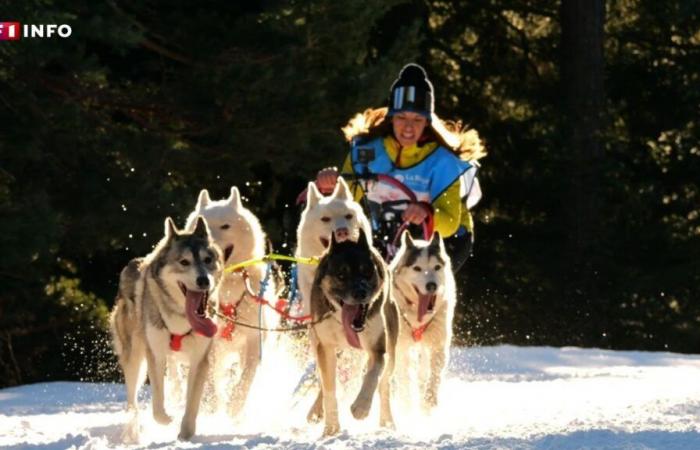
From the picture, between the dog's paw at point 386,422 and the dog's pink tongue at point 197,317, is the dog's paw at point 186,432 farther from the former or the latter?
the dog's paw at point 386,422

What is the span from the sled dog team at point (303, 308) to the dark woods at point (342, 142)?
1142 mm

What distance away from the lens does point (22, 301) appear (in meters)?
17.9

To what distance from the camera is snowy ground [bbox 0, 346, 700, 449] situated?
817cm

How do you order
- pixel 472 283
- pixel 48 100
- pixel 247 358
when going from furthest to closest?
1. pixel 472 283
2. pixel 48 100
3. pixel 247 358

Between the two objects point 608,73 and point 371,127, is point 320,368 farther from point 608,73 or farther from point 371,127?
point 608,73

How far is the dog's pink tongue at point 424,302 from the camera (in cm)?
1009

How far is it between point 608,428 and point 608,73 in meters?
17.9

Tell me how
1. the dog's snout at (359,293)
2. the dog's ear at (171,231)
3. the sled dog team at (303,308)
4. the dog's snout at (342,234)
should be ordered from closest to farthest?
the dog's snout at (359,293) → the sled dog team at (303,308) → the dog's ear at (171,231) → the dog's snout at (342,234)

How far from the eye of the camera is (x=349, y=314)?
899cm

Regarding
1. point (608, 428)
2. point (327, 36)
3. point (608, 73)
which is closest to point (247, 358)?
point (608, 428)

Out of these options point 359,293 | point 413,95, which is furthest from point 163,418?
point 413,95

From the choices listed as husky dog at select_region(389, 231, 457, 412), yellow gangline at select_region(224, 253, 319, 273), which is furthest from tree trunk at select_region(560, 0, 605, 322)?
yellow gangline at select_region(224, 253, 319, 273)

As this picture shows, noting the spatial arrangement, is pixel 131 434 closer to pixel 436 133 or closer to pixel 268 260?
Answer: pixel 268 260

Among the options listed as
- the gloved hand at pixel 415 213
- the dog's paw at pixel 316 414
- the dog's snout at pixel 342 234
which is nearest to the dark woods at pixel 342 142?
the gloved hand at pixel 415 213
